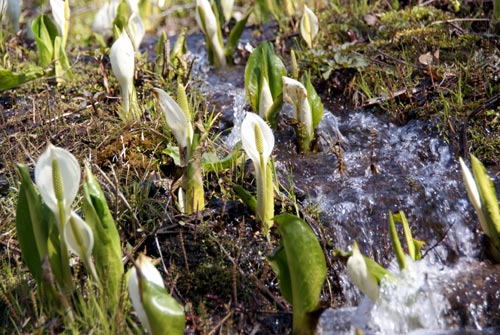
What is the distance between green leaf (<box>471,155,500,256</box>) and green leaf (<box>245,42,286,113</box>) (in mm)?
1230

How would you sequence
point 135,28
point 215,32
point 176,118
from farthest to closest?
point 215,32
point 135,28
point 176,118

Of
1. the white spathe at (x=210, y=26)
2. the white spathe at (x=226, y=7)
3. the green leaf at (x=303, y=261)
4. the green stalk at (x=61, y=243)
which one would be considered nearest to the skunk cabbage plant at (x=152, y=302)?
the green stalk at (x=61, y=243)

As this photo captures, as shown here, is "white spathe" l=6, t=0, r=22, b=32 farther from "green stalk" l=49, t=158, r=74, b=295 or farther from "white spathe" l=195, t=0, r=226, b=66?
"green stalk" l=49, t=158, r=74, b=295

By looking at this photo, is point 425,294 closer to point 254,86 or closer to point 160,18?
point 254,86

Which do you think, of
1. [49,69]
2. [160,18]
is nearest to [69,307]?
[49,69]

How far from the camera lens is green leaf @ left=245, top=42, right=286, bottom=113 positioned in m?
3.65

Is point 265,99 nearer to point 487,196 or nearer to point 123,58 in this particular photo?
point 123,58

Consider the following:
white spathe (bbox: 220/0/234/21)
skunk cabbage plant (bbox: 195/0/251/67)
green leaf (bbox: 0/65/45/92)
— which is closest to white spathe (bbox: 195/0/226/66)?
skunk cabbage plant (bbox: 195/0/251/67)

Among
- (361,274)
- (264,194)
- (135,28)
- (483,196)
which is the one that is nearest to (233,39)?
(135,28)

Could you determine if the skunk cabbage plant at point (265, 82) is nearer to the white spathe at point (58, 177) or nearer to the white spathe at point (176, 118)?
the white spathe at point (176, 118)

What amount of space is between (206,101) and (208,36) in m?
0.59

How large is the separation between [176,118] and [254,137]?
32 centimetres

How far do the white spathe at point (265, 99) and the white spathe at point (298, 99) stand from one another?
0.52ft

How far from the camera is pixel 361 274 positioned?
238 cm
